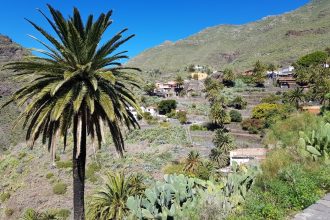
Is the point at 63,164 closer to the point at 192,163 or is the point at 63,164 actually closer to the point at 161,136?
the point at 161,136

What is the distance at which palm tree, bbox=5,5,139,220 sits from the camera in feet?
39.8

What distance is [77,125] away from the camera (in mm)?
12328

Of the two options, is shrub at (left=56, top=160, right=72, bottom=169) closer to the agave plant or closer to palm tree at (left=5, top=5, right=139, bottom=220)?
palm tree at (left=5, top=5, right=139, bottom=220)

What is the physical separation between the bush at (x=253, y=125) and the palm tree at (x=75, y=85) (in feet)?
156

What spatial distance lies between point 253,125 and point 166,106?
917 inches

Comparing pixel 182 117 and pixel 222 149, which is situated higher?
pixel 182 117

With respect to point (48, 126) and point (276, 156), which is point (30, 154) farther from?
point (276, 156)

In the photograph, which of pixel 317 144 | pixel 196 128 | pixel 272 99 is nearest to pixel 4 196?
pixel 196 128

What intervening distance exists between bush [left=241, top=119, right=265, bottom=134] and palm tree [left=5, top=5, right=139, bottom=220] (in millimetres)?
47564

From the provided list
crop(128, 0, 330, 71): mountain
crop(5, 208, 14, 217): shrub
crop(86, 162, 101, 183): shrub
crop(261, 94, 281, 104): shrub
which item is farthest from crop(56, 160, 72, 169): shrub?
crop(128, 0, 330, 71): mountain

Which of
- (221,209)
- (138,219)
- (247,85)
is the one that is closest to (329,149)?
(221,209)

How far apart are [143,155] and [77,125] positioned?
129 feet

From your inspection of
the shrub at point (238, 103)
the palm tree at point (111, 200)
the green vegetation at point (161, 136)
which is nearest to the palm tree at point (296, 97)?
the shrub at point (238, 103)

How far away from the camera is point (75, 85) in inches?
484
